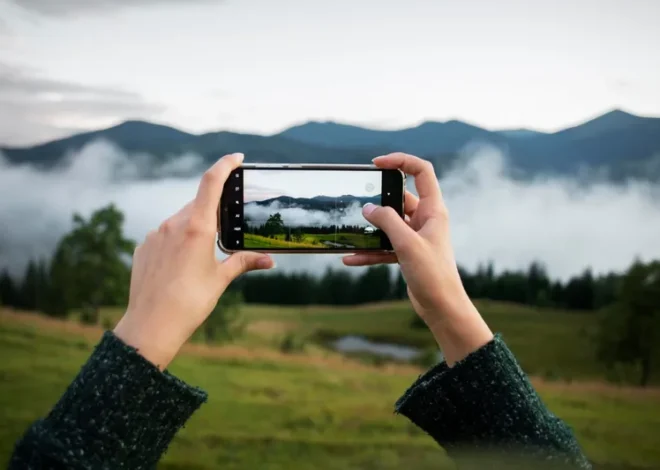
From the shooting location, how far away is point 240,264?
1.82ft

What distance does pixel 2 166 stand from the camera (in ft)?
4.62

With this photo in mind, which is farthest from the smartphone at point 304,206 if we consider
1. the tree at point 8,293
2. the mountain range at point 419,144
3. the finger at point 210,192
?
the tree at point 8,293

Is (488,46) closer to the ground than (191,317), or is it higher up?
higher up

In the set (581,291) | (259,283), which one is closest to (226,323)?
(259,283)

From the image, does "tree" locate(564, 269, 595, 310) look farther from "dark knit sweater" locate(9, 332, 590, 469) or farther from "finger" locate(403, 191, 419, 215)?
"dark knit sweater" locate(9, 332, 590, 469)

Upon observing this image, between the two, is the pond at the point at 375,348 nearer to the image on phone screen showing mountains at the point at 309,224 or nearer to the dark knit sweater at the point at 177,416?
the image on phone screen showing mountains at the point at 309,224

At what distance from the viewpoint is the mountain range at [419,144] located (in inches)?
54.1

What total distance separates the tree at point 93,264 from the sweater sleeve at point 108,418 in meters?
0.98

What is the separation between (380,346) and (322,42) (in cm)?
63

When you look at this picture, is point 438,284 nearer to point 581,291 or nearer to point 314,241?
point 314,241

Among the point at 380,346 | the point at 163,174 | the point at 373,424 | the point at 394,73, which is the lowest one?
the point at 373,424

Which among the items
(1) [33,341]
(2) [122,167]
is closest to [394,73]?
(2) [122,167]

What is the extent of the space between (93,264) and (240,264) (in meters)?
0.93

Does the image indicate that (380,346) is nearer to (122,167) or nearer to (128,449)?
(122,167)
